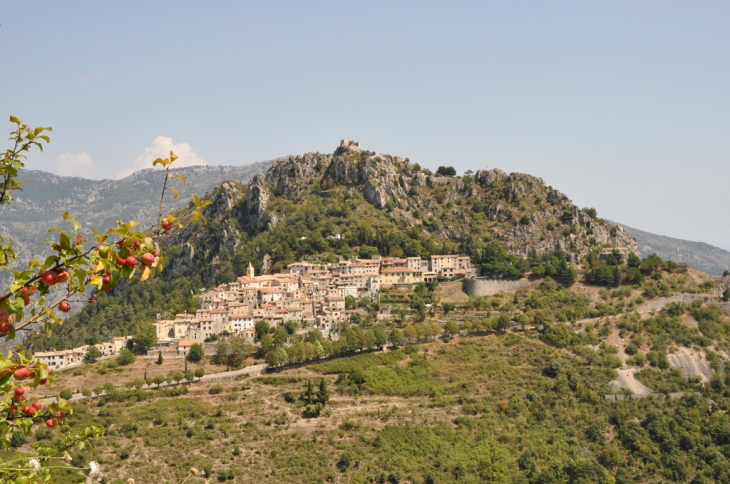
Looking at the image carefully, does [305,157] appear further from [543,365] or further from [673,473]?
[673,473]

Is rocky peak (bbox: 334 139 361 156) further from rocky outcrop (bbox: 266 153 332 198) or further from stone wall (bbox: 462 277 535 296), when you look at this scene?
stone wall (bbox: 462 277 535 296)

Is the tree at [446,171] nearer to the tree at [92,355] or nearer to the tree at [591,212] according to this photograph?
the tree at [591,212]

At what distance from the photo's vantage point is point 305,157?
9038cm

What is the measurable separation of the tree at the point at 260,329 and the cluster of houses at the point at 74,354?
10.6 meters

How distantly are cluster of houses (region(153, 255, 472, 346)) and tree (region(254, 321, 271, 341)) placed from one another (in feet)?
1.58

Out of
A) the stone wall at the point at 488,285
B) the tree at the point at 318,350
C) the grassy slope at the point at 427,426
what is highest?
the stone wall at the point at 488,285

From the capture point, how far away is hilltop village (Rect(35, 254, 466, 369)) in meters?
47.6

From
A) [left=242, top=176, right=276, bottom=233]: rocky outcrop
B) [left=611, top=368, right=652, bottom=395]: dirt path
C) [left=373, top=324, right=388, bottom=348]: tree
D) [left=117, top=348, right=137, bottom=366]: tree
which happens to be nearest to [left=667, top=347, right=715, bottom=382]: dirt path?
[left=611, top=368, right=652, bottom=395]: dirt path

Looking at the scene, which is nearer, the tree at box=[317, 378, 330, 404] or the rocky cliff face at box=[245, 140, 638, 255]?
the tree at box=[317, 378, 330, 404]

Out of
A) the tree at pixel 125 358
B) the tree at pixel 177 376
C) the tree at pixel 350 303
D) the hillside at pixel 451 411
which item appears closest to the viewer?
the hillside at pixel 451 411

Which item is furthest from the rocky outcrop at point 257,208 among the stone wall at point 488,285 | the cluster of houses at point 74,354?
the cluster of houses at point 74,354

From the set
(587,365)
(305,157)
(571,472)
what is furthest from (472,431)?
(305,157)

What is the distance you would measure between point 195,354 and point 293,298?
34.9 ft

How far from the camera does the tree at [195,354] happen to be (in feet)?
145
